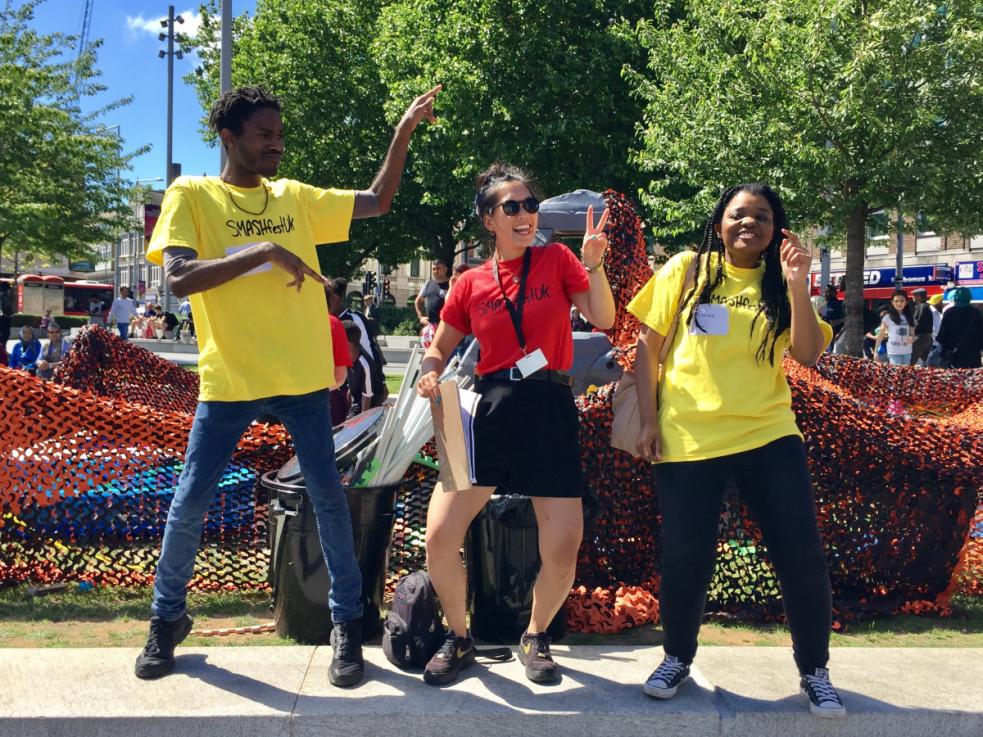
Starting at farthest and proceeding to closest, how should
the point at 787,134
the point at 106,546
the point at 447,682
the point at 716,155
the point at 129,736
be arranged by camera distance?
the point at 716,155 < the point at 787,134 < the point at 106,546 < the point at 447,682 < the point at 129,736

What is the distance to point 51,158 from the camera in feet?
86.3

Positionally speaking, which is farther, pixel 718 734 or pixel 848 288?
pixel 848 288

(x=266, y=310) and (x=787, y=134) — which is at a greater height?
(x=787, y=134)

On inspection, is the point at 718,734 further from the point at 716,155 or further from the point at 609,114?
the point at 609,114

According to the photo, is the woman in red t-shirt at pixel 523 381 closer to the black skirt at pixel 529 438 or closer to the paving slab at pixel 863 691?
the black skirt at pixel 529 438

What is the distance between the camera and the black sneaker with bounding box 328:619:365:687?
341 cm

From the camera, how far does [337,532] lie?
3457mm

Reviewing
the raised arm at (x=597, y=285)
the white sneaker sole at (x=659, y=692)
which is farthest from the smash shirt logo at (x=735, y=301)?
the white sneaker sole at (x=659, y=692)

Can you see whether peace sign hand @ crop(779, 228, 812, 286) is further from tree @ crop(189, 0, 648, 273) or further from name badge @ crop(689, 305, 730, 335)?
tree @ crop(189, 0, 648, 273)

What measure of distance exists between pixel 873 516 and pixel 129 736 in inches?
123

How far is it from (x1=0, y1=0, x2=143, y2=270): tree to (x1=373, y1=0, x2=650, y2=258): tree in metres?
9.79

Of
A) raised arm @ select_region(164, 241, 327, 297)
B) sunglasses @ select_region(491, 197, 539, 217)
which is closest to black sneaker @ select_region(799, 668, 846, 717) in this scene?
sunglasses @ select_region(491, 197, 539, 217)

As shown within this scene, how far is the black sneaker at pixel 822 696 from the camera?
3203mm

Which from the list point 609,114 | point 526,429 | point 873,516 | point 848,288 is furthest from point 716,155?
point 526,429
